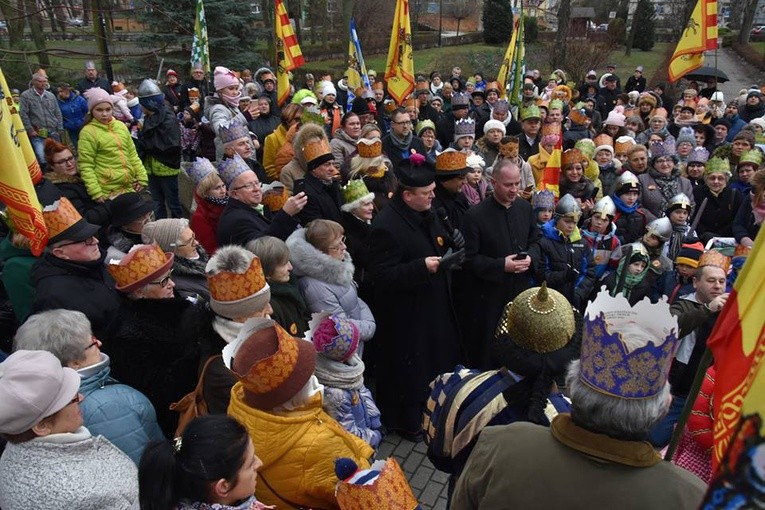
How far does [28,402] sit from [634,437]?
2.00m

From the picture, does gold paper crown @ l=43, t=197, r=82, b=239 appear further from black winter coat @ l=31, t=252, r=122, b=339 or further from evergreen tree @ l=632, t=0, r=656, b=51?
evergreen tree @ l=632, t=0, r=656, b=51

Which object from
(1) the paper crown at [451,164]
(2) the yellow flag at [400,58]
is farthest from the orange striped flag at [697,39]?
(1) the paper crown at [451,164]

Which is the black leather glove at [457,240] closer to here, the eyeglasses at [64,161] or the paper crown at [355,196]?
the paper crown at [355,196]

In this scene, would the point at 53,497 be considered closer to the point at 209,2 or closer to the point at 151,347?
the point at 151,347

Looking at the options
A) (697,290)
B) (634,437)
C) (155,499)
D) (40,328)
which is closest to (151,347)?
(40,328)

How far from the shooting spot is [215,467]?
1.92 metres

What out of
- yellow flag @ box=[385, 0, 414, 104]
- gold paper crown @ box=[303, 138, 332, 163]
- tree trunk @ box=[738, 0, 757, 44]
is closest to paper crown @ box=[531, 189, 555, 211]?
gold paper crown @ box=[303, 138, 332, 163]

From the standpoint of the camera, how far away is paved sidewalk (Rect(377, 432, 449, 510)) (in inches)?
154

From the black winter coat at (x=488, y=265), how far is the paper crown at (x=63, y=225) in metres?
2.81

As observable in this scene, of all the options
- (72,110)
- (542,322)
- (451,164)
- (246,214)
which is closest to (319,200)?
(246,214)

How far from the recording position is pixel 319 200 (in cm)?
491

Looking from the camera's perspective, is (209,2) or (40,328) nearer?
(40,328)

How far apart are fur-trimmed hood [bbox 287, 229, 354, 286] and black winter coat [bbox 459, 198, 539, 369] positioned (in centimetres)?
122

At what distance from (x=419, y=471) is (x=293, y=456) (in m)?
2.13
